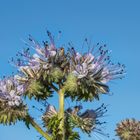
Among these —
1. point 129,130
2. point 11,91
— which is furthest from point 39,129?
point 129,130

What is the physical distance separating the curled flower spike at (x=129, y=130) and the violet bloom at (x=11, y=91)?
78.4 feet

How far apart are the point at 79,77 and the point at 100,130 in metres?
1.08

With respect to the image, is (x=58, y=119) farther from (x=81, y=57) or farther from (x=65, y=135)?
(x=81, y=57)

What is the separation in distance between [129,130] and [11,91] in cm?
2460

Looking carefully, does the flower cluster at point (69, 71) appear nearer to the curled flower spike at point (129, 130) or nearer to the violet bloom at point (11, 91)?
the violet bloom at point (11, 91)

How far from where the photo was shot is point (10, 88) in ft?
36.9

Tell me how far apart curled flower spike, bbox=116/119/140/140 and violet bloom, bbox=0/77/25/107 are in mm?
23891

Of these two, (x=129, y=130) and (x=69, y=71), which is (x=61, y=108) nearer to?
(x=69, y=71)

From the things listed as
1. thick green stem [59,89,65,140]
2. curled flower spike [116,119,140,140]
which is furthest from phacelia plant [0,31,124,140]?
curled flower spike [116,119,140,140]

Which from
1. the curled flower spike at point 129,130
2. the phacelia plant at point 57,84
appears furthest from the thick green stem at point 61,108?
→ the curled flower spike at point 129,130

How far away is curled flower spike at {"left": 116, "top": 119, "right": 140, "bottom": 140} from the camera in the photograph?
34781 millimetres

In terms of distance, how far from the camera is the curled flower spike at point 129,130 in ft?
114

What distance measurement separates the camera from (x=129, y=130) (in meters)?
35.1

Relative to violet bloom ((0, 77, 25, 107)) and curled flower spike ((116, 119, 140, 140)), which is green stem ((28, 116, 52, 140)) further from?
curled flower spike ((116, 119, 140, 140))
